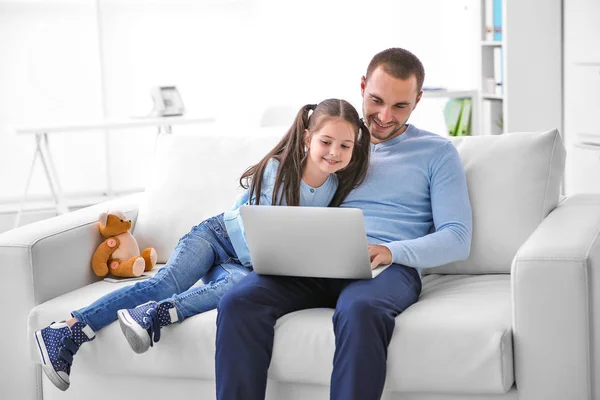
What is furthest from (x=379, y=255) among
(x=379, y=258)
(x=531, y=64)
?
(x=531, y=64)

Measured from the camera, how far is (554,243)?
77.9 inches

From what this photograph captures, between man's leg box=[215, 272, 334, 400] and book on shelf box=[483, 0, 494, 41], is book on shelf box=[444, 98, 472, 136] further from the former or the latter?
man's leg box=[215, 272, 334, 400]

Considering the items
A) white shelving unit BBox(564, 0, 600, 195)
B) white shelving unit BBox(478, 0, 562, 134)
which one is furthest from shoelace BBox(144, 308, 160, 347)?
white shelving unit BBox(478, 0, 562, 134)

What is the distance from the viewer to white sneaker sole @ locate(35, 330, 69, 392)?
7.01 ft

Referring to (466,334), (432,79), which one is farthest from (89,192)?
(466,334)

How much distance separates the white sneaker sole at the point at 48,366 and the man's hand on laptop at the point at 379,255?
780 mm

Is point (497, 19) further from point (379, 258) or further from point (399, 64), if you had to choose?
point (379, 258)

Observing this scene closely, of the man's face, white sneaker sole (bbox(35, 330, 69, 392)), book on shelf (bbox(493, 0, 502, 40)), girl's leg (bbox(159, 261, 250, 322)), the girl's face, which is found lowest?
white sneaker sole (bbox(35, 330, 69, 392))

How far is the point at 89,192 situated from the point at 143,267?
405 cm

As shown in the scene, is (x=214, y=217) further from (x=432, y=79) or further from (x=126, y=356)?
(x=432, y=79)

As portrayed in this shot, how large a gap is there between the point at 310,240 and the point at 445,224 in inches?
16.9

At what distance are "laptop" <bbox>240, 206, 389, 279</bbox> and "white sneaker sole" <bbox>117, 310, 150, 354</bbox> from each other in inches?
12.4

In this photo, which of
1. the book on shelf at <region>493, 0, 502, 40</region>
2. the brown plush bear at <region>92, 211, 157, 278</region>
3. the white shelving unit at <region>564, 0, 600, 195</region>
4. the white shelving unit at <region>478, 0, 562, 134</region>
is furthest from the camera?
the book on shelf at <region>493, 0, 502, 40</region>

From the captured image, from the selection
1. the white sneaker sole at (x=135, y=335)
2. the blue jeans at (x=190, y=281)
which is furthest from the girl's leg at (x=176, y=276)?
the white sneaker sole at (x=135, y=335)
